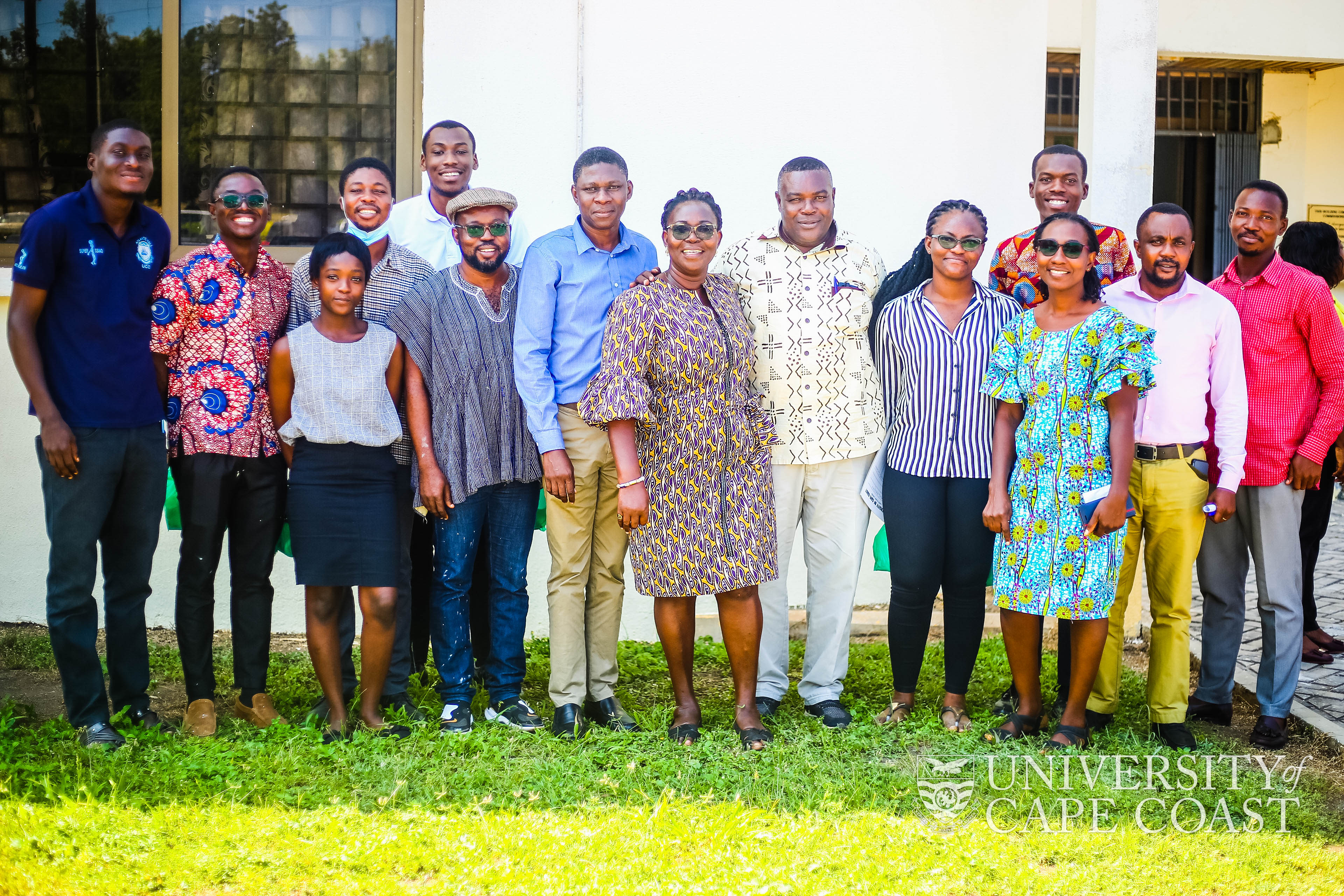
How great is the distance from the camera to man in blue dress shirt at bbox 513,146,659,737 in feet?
14.4

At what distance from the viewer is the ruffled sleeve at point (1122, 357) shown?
419 centimetres

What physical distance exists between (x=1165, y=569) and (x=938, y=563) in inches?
33.5

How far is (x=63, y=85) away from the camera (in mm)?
6375

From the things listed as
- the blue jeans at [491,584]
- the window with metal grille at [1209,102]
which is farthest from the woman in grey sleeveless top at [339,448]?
the window with metal grille at [1209,102]

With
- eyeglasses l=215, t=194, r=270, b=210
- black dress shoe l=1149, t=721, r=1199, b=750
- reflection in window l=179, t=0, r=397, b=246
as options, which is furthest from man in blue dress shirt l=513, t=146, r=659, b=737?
reflection in window l=179, t=0, r=397, b=246

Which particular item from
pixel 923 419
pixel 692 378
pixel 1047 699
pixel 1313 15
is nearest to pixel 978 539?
pixel 923 419

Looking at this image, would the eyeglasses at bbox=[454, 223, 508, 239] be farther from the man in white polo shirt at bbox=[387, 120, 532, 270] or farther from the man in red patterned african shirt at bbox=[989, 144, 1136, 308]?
the man in red patterned african shirt at bbox=[989, 144, 1136, 308]

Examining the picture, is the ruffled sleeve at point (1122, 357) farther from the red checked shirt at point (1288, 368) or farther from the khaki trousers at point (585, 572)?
the khaki trousers at point (585, 572)

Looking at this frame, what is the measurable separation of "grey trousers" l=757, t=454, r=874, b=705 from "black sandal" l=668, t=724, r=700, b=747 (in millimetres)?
390

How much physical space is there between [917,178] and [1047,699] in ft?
9.47

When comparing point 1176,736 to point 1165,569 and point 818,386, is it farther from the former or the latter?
point 818,386

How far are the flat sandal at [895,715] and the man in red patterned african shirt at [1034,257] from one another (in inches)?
16.7

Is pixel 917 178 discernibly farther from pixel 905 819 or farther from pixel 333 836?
pixel 333 836

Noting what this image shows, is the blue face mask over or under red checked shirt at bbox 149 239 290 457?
over
